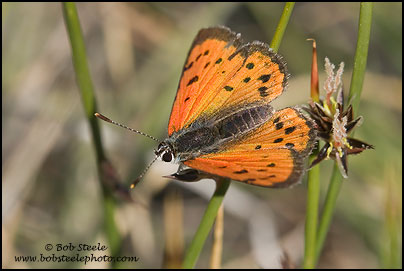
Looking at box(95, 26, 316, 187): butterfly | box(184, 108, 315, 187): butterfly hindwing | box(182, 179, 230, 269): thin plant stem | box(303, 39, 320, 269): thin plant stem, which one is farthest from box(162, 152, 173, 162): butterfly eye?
box(303, 39, 320, 269): thin plant stem

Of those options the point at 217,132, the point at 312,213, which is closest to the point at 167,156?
the point at 217,132

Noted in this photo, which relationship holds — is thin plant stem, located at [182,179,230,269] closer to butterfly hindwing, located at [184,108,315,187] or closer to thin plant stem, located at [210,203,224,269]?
butterfly hindwing, located at [184,108,315,187]

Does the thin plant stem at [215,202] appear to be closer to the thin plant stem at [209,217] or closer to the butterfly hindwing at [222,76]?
the thin plant stem at [209,217]

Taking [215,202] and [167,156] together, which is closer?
[215,202]

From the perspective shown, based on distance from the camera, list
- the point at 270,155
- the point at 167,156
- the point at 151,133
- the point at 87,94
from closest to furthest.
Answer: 1. the point at 270,155
2. the point at 87,94
3. the point at 167,156
4. the point at 151,133

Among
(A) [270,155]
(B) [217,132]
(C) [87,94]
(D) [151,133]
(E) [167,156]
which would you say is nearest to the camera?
(A) [270,155]

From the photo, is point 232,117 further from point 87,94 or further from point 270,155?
point 87,94

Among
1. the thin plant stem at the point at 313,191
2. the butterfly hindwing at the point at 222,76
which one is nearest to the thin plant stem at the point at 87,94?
the butterfly hindwing at the point at 222,76
